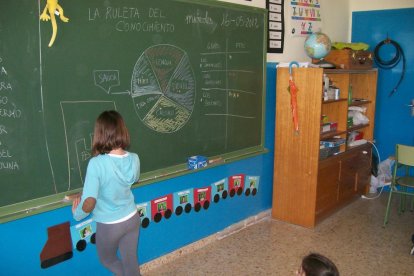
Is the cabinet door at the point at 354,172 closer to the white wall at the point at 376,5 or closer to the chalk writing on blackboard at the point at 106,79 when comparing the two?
the white wall at the point at 376,5

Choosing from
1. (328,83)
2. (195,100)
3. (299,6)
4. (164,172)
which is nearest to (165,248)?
(164,172)

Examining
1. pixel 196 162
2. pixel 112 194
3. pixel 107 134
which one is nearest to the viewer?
pixel 107 134

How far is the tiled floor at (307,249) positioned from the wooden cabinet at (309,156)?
196 mm

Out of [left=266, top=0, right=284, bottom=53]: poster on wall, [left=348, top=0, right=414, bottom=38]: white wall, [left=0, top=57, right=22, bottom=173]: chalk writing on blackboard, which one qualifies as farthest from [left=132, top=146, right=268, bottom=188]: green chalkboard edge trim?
[left=348, top=0, right=414, bottom=38]: white wall

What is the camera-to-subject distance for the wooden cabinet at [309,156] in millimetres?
3693

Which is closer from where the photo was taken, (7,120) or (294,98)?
(7,120)

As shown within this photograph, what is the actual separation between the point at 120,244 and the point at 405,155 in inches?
111

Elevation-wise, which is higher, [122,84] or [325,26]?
[325,26]

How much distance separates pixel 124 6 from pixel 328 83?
2242 millimetres

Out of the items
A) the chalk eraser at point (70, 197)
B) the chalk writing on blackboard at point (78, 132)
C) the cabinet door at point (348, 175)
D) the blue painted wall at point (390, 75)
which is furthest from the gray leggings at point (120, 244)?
the blue painted wall at point (390, 75)

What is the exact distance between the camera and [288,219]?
4.00 meters

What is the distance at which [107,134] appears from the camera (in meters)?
2.00

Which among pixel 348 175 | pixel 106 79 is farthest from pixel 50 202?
pixel 348 175

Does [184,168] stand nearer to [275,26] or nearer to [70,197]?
[70,197]
